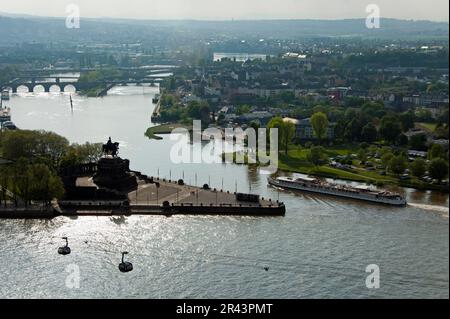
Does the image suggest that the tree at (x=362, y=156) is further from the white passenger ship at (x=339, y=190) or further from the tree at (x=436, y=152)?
the white passenger ship at (x=339, y=190)

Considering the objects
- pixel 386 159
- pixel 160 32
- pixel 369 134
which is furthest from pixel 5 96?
pixel 160 32

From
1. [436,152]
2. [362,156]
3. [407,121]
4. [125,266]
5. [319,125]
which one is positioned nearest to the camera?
[125,266]

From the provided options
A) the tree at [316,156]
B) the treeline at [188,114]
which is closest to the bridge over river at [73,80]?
the treeline at [188,114]

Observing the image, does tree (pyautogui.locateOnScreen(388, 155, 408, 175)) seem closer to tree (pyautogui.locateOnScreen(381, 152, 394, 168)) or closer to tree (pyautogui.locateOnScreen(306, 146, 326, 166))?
tree (pyautogui.locateOnScreen(381, 152, 394, 168))

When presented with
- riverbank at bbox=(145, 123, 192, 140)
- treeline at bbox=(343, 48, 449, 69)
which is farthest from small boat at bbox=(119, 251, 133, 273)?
treeline at bbox=(343, 48, 449, 69)

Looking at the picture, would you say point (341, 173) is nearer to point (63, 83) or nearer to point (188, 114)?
point (188, 114)

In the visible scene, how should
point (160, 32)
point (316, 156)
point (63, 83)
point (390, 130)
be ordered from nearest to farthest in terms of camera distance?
point (316, 156) → point (390, 130) → point (63, 83) → point (160, 32)
